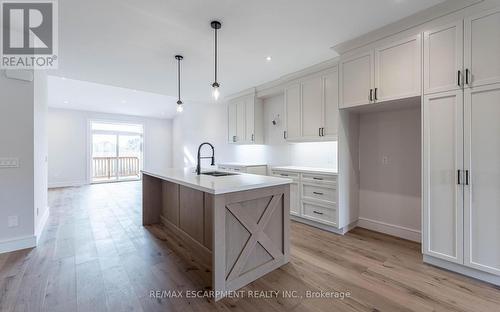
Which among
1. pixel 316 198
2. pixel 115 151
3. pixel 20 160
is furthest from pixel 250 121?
pixel 115 151

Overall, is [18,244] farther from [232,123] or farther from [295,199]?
[232,123]

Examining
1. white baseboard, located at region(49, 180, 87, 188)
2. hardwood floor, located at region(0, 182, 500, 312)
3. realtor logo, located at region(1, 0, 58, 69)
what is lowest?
hardwood floor, located at region(0, 182, 500, 312)

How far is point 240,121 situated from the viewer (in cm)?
518

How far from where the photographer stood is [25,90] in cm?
276

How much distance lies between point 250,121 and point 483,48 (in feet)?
11.9

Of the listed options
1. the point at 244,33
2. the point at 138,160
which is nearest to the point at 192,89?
the point at 244,33

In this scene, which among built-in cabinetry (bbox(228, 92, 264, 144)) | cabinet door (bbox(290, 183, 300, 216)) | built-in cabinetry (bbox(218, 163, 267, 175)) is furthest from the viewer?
built-in cabinetry (bbox(228, 92, 264, 144))

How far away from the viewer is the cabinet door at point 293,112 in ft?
12.7

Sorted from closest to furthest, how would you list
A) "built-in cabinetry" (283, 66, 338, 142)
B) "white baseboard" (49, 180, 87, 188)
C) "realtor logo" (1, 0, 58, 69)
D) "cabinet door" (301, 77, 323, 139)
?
1. "realtor logo" (1, 0, 58, 69)
2. "built-in cabinetry" (283, 66, 338, 142)
3. "cabinet door" (301, 77, 323, 139)
4. "white baseboard" (49, 180, 87, 188)

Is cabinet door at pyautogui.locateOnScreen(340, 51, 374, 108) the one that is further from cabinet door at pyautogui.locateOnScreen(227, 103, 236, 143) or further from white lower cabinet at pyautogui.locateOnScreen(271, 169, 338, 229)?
cabinet door at pyautogui.locateOnScreen(227, 103, 236, 143)

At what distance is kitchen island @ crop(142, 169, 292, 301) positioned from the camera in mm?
1818

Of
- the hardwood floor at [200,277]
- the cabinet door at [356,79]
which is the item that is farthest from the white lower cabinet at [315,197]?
the cabinet door at [356,79]

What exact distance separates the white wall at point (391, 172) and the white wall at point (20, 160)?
15.3 feet

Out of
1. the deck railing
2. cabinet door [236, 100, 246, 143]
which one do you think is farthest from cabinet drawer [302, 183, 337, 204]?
the deck railing
